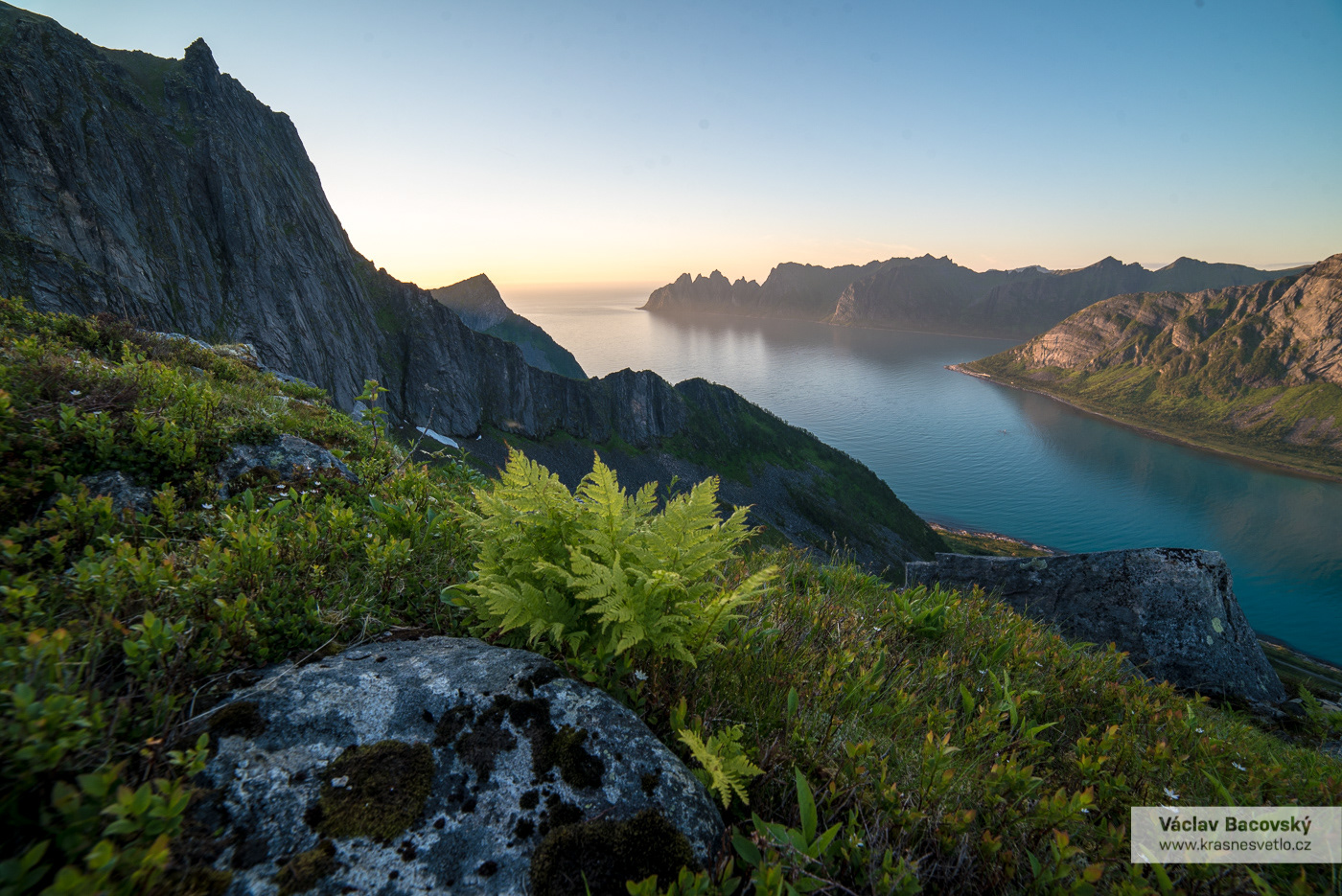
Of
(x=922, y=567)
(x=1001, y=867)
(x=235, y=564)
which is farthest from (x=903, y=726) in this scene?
(x=922, y=567)

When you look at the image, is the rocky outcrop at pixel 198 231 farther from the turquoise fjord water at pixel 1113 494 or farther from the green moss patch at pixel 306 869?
the turquoise fjord water at pixel 1113 494

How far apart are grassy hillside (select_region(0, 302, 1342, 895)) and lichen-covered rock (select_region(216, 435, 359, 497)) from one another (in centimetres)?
16

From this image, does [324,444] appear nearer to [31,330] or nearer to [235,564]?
[235,564]

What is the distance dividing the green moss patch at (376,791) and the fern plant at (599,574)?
2.93 ft

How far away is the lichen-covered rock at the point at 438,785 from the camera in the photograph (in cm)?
221

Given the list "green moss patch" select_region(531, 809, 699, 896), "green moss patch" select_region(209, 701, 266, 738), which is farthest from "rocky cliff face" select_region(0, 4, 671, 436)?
"green moss patch" select_region(531, 809, 699, 896)

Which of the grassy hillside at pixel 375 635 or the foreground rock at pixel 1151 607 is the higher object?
the grassy hillside at pixel 375 635

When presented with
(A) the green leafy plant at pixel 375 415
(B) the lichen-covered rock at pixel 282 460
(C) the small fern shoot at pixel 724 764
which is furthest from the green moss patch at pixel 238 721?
(A) the green leafy plant at pixel 375 415

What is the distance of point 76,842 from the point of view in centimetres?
176

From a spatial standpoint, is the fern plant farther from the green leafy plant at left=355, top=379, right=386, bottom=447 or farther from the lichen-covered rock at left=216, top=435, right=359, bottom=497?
the green leafy plant at left=355, top=379, right=386, bottom=447

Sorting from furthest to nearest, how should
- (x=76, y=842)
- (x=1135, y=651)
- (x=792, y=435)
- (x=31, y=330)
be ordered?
(x=792, y=435), (x=1135, y=651), (x=31, y=330), (x=76, y=842)

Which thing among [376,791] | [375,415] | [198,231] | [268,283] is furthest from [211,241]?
[376,791]

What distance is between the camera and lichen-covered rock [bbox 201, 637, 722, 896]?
7.25ft

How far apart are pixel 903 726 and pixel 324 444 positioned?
Result: 7.36 meters
